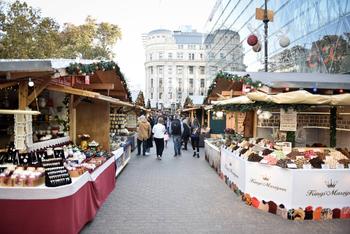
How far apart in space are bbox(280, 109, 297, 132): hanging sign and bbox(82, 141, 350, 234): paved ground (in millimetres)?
1992

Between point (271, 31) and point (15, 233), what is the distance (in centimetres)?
2612

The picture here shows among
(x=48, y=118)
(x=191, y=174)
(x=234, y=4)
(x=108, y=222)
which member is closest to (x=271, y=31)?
(x=234, y=4)

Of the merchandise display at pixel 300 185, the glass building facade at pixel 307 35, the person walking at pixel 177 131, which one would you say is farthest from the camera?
the glass building facade at pixel 307 35

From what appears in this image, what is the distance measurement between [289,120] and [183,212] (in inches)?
129

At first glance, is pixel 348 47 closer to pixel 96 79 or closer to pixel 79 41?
pixel 96 79

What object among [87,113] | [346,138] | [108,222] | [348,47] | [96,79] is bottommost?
[108,222]

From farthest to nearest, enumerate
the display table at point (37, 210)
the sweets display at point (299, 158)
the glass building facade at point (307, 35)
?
the glass building facade at point (307, 35) → the sweets display at point (299, 158) → the display table at point (37, 210)

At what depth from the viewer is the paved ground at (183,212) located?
5.08 m

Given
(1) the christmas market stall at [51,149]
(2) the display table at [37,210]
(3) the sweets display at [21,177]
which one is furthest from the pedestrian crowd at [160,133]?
(2) the display table at [37,210]

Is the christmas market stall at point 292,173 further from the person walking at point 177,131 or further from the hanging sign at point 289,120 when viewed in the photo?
the person walking at point 177,131

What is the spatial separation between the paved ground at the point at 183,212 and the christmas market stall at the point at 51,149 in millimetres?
393

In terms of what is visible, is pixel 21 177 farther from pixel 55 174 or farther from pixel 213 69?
pixel 213 69

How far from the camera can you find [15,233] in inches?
164

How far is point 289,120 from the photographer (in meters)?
7.23
